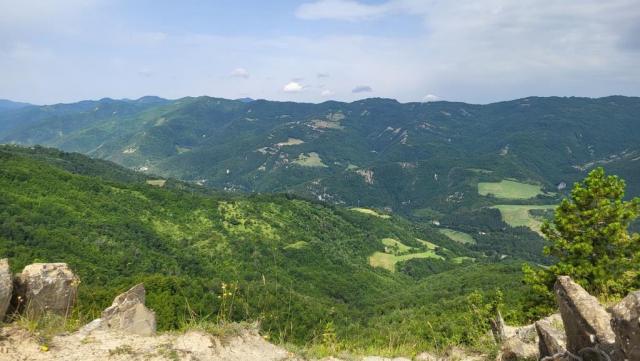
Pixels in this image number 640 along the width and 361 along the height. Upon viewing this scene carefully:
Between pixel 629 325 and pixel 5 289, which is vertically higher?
pixel 629 325

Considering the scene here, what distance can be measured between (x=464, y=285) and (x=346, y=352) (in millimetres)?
139865

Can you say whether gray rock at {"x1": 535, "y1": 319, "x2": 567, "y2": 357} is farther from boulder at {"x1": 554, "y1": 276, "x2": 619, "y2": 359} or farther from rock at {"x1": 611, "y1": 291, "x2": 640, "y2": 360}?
rock at {"x1": 611, "y1": 291, "x2": 640, "y2": 360}

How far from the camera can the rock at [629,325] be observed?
6.71 m

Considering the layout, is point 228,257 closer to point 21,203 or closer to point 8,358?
point 21,203

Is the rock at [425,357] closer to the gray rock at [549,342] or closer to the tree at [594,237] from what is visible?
the gray rock at [549,342]

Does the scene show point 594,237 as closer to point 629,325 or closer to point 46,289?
point 629,325

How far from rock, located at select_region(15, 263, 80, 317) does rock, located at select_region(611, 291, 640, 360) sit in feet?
43.8

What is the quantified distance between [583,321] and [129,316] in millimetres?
12492

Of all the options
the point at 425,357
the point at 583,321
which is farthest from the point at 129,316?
the point at 583,321

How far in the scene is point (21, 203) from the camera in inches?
5399

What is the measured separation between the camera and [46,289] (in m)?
11.9

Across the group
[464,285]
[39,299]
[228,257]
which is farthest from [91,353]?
[228,257]

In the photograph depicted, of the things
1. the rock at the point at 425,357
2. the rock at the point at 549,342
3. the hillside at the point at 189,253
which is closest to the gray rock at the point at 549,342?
the rock at the point at 549,342

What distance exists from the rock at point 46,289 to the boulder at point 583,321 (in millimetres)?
13052
